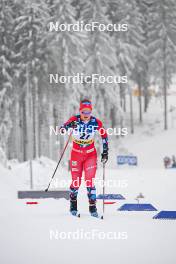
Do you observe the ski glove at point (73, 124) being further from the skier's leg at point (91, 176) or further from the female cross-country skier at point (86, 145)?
the skier's leg at point (91, 176)

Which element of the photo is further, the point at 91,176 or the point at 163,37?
the point at 163,37

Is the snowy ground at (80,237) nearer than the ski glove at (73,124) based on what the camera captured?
Yes

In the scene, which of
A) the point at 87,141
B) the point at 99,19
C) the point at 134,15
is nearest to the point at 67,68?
the point at 99,19

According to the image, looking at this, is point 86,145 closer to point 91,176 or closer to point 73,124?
point 73,124

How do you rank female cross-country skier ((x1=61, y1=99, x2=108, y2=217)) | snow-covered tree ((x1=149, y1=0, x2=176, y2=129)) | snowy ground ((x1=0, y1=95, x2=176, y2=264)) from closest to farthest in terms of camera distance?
snowy ground ((x1=0, y1=95, x2=176, y2=264)) < female cross-country skier ((x1=61, y1=99, x2=108, y2=217)) < snow-covered tree ((x1=149, y1=0, x2=176, y2=129))

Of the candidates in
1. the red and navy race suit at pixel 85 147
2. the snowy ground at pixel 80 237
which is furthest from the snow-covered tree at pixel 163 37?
the red and navy race suit at pixel 85 147

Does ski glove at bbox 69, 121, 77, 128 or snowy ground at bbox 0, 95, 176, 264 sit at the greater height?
ski glove at bbox 69, 121, 77, 128

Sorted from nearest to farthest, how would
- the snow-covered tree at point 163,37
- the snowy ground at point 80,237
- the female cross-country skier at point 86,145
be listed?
the snowy ground at point 80,237 → the female cross-country skier at point 86,145 → the snow-covered tree at point 163,37

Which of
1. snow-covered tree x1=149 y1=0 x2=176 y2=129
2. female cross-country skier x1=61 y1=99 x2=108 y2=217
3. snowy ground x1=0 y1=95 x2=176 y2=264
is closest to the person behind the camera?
snowy ground x1=0 y1=95 x2=176 y2=264

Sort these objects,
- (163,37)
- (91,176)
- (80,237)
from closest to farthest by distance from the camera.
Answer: (80,237) → (91,176) → (163,37)

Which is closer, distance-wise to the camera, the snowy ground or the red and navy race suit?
the snowy ground

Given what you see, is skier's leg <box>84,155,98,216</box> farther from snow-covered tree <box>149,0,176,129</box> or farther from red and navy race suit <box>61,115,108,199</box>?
snow-covered tree <box>149,0,176,129</box>

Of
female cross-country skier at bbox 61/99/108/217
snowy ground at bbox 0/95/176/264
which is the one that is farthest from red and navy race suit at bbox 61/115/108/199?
snowy ground at bbox 0/95/176/264

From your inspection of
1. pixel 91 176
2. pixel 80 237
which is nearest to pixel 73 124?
pixel 91 176
